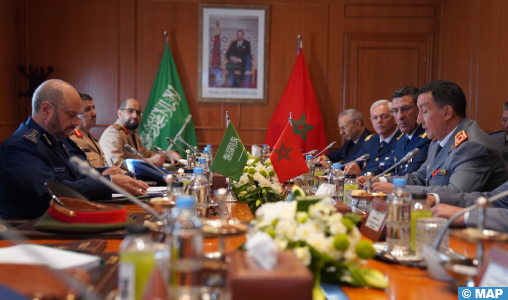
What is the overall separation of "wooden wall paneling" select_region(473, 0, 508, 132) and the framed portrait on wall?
8.39 ft

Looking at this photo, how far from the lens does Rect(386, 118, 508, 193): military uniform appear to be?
2316 mm

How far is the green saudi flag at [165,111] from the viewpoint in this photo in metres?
Result: 6.09

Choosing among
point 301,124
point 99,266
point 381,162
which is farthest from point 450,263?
point 301,124

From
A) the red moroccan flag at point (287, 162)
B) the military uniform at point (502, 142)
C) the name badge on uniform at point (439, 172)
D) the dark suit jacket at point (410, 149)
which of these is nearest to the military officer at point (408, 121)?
the dark suit jacket at point (410, 149)

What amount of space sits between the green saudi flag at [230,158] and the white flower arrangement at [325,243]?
147cm

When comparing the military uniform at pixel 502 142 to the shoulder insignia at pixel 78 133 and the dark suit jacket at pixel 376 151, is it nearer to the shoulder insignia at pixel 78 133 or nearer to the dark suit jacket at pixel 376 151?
the dark suit jacket at pixel 376 151

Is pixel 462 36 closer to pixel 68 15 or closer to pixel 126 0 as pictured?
pixel 126 0

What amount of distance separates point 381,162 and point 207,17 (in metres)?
3.07

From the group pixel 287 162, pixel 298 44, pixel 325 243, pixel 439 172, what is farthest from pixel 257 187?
pixel 298 44

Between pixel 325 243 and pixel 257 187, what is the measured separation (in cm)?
162

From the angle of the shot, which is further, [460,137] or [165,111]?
[165,111]

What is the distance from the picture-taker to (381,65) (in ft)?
20.7

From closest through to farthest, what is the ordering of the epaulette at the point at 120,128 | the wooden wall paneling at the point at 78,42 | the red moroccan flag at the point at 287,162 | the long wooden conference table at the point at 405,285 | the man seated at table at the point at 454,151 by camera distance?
the long wooden conference table at the point at 405,285 → the man seated at table at the point at 454,151 → the red moroccan flag at the point at 287,162 → the epaulette at the point at 120,128 → the wooden wall paneling at the point at 78,42

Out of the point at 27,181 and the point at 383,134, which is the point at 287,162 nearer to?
the point at 27,181
